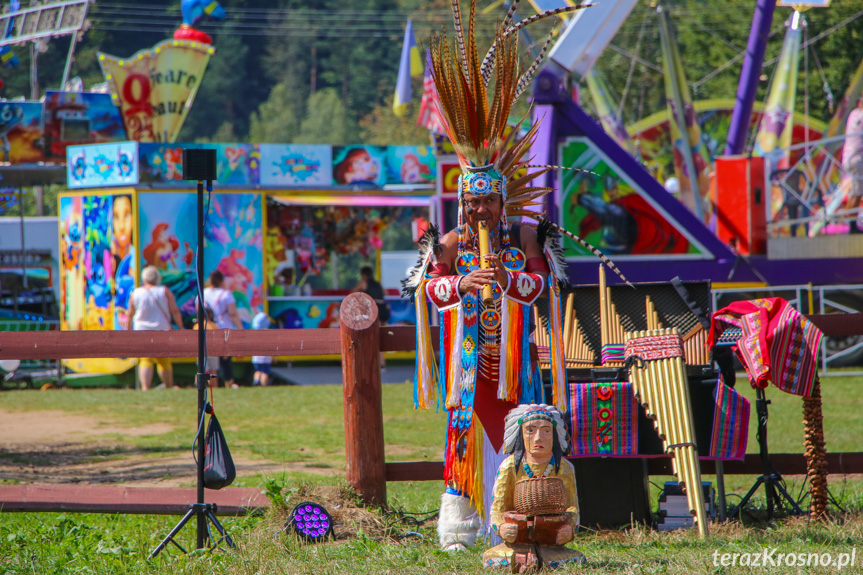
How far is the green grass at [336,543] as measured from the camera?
424cm

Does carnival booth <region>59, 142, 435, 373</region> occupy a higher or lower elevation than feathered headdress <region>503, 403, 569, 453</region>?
higher

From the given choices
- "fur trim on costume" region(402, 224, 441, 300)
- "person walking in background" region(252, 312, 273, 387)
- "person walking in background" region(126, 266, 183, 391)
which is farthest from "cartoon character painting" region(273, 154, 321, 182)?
"fur trim on costume" region(402, 224, 441, 300)

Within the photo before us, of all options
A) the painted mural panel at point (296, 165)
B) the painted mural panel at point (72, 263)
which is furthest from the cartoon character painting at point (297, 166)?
the painted mural panel at point (72, 263)

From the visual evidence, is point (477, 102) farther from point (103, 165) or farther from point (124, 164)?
point (103, 165)

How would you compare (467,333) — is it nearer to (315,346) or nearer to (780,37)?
(315,346)

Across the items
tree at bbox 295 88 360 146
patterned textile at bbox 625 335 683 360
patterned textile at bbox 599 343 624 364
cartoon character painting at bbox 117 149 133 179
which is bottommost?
patterned textile at bbox 599 343 624 364

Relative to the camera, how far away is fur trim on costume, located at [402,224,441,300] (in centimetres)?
459

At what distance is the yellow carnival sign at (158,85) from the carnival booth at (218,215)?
4.50m

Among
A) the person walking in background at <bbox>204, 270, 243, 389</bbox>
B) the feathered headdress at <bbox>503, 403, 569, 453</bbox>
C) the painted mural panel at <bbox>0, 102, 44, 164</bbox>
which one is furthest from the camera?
the painted mural panel at <bbox>0, 102, 44, 164</bbox>

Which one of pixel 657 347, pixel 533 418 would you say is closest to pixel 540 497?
pixel 533 418

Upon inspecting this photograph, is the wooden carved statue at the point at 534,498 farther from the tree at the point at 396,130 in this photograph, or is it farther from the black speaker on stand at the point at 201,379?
the tree at the point at 396,130

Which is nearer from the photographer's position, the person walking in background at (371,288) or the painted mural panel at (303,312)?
the person walking in background at (371,288)

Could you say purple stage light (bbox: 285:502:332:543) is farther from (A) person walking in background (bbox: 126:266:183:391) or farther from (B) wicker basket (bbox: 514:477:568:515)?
(A) person walking in background (bbox: 126:266:183:391)

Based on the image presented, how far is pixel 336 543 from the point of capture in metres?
Answer: 4.75
